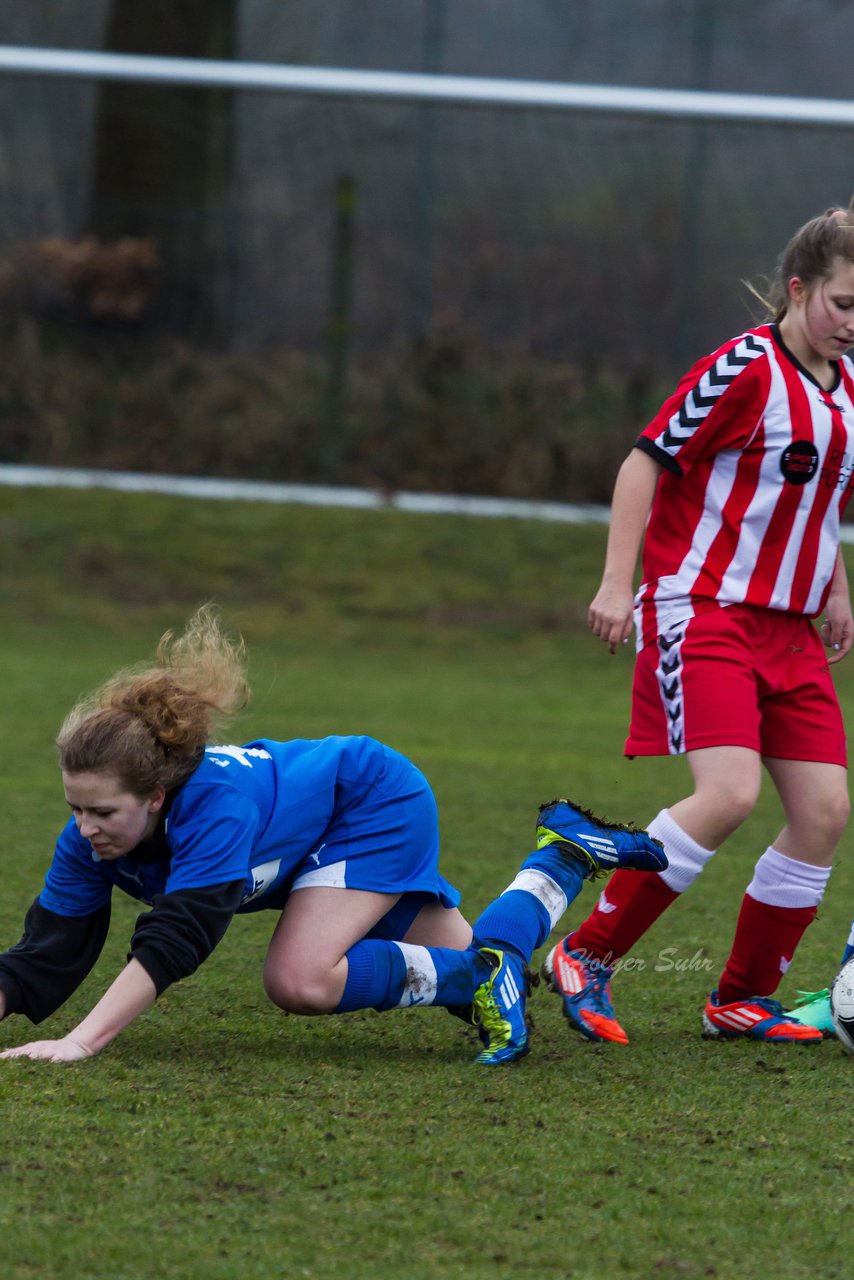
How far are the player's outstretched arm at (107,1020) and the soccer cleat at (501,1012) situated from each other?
647mm

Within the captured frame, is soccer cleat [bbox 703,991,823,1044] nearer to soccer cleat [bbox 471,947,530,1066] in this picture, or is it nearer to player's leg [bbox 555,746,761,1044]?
player's leg [bbox 555,746,761,1044]

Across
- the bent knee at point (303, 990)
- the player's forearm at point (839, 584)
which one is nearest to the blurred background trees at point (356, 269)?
the player's forearm at point (839, 584)

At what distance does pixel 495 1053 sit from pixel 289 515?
1093cm

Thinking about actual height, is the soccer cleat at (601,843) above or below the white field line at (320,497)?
above

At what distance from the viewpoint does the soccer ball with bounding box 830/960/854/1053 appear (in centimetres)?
338

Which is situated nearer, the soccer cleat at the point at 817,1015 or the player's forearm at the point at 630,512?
the player's forearm at the point at 630,512

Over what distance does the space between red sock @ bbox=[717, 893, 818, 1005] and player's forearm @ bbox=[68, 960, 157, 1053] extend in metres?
1.26

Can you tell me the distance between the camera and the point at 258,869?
10.6 feet

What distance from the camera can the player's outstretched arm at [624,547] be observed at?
3.29 meters

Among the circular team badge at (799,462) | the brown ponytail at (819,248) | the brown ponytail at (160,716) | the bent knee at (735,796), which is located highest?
the brown ponytail at (819,248)

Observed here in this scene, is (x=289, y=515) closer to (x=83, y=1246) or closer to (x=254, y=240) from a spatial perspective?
(x=254, y=240)

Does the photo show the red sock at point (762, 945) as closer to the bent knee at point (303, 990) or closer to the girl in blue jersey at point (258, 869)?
the girl in blue jersey at point (258, 869)

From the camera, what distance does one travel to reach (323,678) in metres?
10.0

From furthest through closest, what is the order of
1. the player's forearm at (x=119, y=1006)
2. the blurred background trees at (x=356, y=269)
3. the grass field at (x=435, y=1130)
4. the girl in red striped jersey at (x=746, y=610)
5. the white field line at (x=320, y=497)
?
the blurred background trees at (x=356, y=269)
the white field line at (x=320, y=497)
the girl in red striped jersey at (x=746, y=610)
the player's forearm at (x=119, y=1006)
the grass field at (x=435, y=1130)
